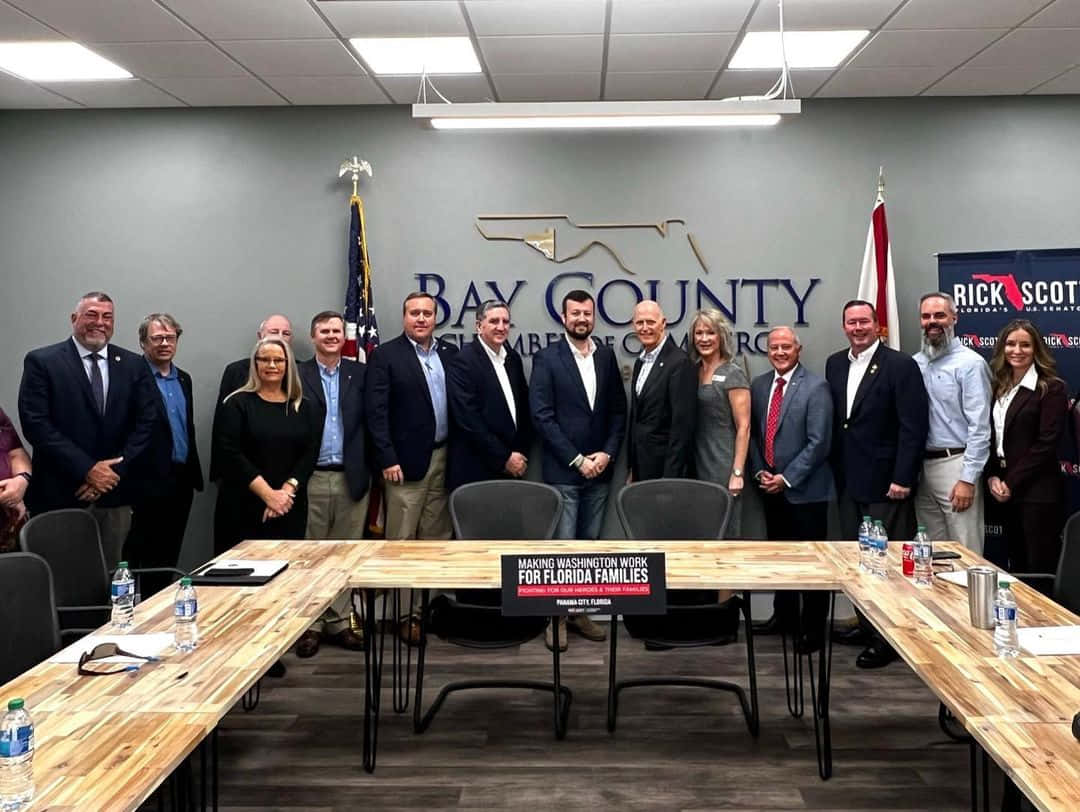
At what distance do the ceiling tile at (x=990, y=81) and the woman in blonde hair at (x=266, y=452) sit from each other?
13.0 feet

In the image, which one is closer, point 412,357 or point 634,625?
point 634,625

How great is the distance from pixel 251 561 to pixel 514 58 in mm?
2892

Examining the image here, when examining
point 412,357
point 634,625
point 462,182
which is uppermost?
point 462,182

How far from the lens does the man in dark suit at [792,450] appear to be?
5.11 m

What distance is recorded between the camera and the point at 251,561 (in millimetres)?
3615

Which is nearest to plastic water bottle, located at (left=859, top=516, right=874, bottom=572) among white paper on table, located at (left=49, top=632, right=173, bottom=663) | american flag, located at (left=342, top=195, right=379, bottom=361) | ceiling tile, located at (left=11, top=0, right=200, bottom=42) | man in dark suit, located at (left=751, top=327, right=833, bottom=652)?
man in dark suit, located at (left=751, top=327, right=833, bottom=652)

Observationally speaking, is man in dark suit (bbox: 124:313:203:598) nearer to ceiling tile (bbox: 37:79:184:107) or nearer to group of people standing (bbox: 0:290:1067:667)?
group of people standing (bbox: 0:290:1067:667)

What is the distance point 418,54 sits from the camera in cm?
489

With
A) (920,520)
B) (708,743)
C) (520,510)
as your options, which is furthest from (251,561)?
(920,520)

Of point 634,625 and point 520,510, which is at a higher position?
point 520,510

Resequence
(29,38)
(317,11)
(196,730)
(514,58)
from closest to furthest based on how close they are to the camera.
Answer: (196,730) → (317,11) → (29,38) → (514,58)

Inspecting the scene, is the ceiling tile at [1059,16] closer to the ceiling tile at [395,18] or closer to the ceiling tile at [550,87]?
the ceiling tile at [550,87]

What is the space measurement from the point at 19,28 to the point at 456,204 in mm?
2464

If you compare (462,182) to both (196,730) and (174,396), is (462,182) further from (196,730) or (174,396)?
(196,730)
